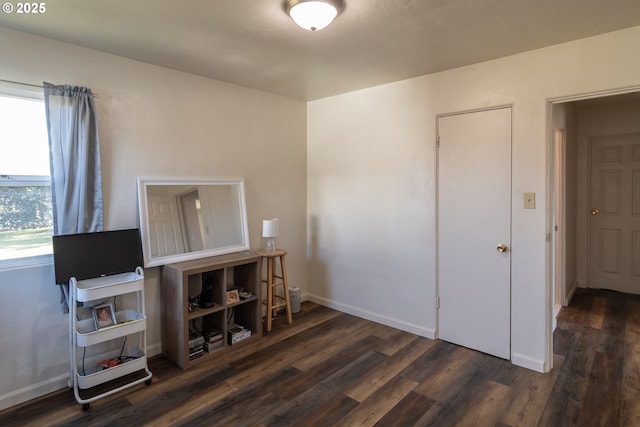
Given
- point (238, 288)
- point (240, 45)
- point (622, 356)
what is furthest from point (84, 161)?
point (622, 356)

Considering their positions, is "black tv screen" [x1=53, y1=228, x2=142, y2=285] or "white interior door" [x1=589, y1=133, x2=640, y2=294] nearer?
"black tv screen" [x1=53, y1=228, x2=142, y2=285]

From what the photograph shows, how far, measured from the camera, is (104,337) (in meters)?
2.42

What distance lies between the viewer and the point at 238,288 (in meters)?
3.53

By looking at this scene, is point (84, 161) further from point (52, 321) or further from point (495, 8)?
point (495, 8)

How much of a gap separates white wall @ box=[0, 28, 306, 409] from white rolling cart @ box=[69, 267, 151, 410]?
162mm

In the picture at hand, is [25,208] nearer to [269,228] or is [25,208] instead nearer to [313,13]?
[269,228]

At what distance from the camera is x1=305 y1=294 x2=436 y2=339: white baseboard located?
341cm

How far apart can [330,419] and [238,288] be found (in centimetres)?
164

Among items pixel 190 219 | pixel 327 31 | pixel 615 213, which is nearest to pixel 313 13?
pixel 327 31

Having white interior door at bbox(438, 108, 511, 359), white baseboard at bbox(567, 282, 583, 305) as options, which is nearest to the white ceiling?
white interior door at bbox(438, 108, 511, 359)

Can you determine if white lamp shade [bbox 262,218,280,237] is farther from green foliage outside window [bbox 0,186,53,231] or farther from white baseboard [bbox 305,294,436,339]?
green foliage outside window [bbox 0,186,53,231]

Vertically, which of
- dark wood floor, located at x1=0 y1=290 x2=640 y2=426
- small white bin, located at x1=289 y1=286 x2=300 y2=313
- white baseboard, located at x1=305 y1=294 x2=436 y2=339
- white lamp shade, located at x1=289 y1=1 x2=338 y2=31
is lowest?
dark wood floor, located at x1=0 y1=290 x2=640 y2=426

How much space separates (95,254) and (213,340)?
1174mm

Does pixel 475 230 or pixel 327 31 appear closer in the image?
pixel 327 31
